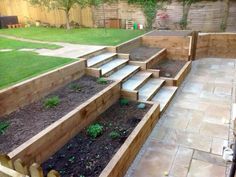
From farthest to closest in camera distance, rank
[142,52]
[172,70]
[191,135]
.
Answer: [142,52] → [172,70] → [191,135]

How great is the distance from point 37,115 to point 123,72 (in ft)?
9.44

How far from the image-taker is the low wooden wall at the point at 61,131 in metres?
2.61

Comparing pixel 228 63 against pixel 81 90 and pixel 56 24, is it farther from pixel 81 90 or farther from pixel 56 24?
pixel 56 24

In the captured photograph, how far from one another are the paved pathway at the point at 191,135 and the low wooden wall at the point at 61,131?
103 centimetres

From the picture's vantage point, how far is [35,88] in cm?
373

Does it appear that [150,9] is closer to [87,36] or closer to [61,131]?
[87,36]

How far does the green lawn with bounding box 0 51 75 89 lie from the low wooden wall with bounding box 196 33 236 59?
5.80 m

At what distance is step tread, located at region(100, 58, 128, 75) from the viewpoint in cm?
543

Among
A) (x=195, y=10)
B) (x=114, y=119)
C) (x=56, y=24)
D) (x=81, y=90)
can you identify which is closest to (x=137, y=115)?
(x=114, y=119)

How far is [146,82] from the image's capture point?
5.81 meters

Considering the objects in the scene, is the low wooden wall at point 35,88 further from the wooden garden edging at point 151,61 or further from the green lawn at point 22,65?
the wooden garden edging at point 151,61

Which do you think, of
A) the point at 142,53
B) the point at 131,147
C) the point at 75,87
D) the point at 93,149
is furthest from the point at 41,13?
the point at 131,147

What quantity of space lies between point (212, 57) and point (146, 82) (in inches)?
177

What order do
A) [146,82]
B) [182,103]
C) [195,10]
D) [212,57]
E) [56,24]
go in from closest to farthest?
[182,103]
[146,82]
[212,57]
[195,10]
[56,24]
